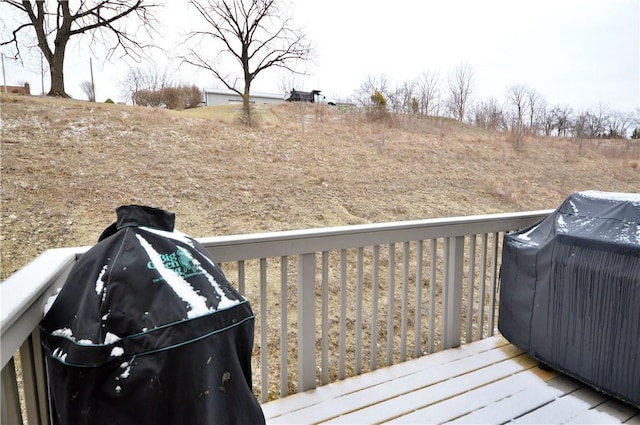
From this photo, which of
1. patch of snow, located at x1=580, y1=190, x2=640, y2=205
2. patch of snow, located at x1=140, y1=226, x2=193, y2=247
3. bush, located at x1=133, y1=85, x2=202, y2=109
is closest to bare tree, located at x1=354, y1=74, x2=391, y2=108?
bush, located at x1=133, y1=85, x2=202, y2=109

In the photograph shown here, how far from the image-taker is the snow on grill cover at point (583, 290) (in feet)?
5.47

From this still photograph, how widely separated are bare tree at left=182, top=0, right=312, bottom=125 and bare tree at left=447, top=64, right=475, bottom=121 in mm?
6949

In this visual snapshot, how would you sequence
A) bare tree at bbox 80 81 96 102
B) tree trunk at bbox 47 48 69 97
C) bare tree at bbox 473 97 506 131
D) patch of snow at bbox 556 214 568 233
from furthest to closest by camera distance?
bare tree at bbox 473 97 506 131, bare tree at bbox 80 81 96 102, tree trunk at bbox 47 48 69 97, patch of snow at bbox 556 214 568 233

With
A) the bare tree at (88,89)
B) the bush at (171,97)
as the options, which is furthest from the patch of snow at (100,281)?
the bush at (171,97)

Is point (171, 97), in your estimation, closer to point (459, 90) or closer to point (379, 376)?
point (459, 90)

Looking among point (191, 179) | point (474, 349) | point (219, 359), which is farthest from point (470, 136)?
point (219, 359)

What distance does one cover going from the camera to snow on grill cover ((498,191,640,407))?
167 centimetres

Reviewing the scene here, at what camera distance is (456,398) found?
1859mm

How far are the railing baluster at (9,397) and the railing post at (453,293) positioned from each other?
201 cm

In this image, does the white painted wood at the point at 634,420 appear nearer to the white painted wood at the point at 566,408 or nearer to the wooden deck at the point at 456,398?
the wooden deck at the point at 456,398

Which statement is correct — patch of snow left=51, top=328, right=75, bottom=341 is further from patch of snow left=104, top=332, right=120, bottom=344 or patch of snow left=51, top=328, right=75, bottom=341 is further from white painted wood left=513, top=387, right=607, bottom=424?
white painted wood left=513, top=387, right=607, bottom=424

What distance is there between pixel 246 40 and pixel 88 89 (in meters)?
4.55

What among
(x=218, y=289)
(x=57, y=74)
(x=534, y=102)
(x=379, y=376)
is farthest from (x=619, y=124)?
(x=218, y=289)

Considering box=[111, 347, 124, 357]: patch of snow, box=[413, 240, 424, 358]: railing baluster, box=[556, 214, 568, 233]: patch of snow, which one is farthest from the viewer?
box=[413, 240, 424, 358]: railing baluster
